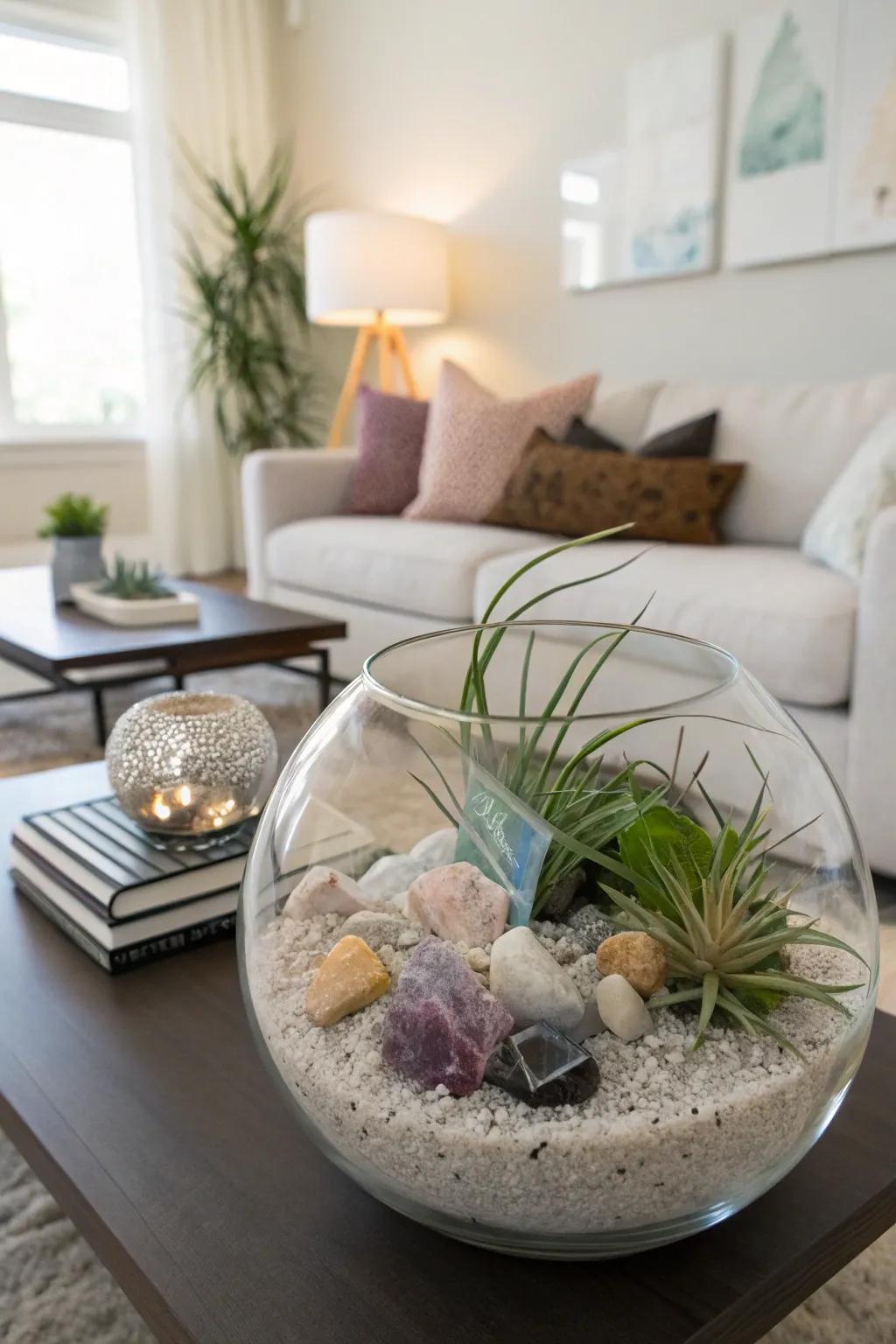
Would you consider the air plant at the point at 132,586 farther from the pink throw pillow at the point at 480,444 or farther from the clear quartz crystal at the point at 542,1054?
the clear quartz crystal at the point at 542,1054

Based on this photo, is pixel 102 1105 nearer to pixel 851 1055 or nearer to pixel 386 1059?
pixel 386 1059

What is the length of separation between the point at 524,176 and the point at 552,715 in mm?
3620

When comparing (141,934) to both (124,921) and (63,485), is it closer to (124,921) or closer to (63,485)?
(124,921)

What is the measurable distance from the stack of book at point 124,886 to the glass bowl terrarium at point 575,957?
0.30m

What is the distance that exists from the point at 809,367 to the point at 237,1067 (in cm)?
274

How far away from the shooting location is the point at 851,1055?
1.65 feet

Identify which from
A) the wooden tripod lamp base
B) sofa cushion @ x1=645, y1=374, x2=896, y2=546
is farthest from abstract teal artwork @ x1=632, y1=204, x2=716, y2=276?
the wooden tripod lamp base

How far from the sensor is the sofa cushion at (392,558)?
2336 mm

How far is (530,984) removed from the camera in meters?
0.48

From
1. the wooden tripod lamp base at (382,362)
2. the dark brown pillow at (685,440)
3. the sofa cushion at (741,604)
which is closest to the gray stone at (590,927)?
→ the sofa cushion at (741,604)

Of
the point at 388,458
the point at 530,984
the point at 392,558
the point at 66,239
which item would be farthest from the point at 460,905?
the point at 66,239

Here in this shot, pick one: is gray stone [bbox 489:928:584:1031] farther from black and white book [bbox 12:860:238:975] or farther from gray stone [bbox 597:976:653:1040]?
black and white book [bbox 12:860:238:975]

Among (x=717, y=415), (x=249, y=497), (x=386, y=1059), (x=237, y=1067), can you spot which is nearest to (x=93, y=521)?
(x=249, y=497)

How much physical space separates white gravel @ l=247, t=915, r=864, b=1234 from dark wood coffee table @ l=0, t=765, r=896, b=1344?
0.15ft
